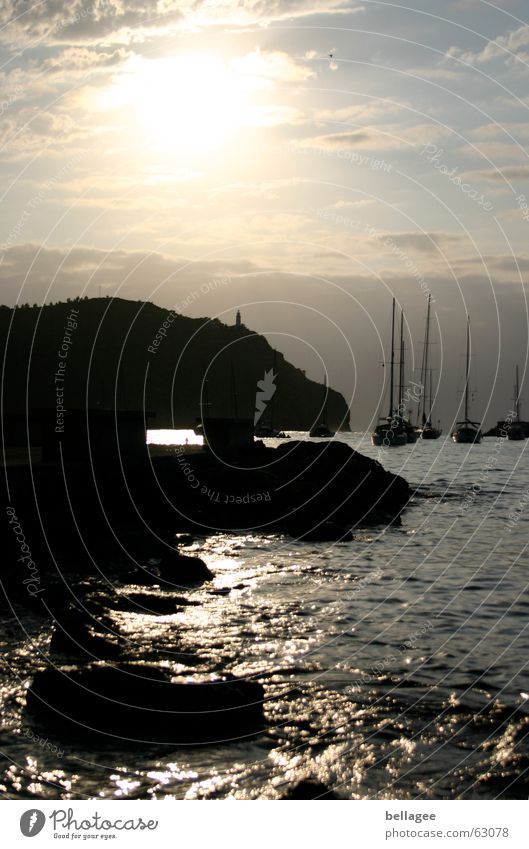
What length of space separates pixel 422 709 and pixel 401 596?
11.4 meters

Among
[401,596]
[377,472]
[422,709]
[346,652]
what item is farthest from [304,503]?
[422,709]

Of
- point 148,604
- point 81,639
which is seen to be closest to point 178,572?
point 148,604

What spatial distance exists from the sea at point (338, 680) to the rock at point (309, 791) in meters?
0.24

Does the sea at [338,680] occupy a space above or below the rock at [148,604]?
below

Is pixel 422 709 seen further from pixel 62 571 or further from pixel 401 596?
pixel 62 571

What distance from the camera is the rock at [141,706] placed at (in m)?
14.2

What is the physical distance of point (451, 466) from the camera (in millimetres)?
110125

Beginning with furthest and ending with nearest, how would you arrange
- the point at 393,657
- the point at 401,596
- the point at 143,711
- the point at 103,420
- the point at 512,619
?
the point at 103,420 → the point at 401,596 → the point at 512,619 → the point at 393,657 → the point at 143,711

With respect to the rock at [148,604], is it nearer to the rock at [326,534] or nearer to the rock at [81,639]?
the rock at [81,639]

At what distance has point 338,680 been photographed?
1758 cm
